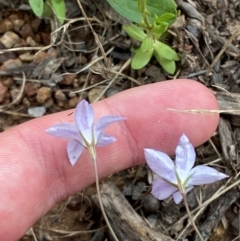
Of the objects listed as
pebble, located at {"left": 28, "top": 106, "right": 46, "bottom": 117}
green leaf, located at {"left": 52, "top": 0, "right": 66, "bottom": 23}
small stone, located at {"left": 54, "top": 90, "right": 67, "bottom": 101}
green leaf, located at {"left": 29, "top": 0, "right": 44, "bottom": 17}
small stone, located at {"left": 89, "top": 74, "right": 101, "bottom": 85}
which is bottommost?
pebble, located at {"left": 28, "top": 106, "right": 46, "bottom": 117}

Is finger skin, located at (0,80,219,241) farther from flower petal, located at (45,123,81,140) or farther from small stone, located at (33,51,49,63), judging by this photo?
small stone, located at (33,51,49,63)

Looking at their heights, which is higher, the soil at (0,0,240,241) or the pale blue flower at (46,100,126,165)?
the pale blue flower at (46,100,126,165)

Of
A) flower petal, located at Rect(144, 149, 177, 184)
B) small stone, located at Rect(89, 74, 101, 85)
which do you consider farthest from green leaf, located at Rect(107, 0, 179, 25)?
flower petal, located at Rect(144, 149, 177, 184)

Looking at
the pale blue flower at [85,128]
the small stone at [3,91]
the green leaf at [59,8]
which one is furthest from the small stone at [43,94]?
the pale blue flower at [85,128]

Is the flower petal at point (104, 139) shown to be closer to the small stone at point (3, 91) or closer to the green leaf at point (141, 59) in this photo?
the green leaf at point (141, 59)

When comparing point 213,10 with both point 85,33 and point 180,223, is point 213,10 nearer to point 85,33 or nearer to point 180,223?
point 85,33

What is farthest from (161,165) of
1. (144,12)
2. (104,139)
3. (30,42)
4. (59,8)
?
(30,42)

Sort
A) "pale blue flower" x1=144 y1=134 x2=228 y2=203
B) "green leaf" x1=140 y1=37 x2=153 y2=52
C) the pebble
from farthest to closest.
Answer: the pebble < "green leaf" x1=140 y1=37 x2=153 y2=52 < "pale blue flower" x1=144 y1=134 x2=228 y2=203

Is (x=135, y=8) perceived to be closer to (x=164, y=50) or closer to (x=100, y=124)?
(x=164, y=50)
